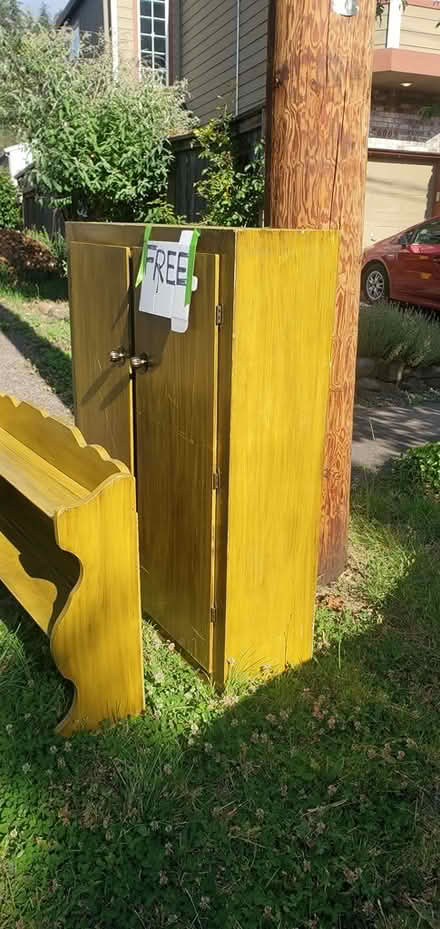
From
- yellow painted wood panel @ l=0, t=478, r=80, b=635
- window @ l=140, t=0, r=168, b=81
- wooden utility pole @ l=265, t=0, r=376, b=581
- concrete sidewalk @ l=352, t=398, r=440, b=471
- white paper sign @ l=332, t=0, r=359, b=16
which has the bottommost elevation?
concrete sidewalk @ l=352, t=398, r=440, b=471

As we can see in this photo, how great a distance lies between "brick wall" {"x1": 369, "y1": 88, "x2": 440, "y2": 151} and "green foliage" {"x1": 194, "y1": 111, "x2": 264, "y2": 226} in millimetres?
5681

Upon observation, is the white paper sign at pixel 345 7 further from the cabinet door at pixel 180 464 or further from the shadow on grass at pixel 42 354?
the shadow on grass at pixel 42 354

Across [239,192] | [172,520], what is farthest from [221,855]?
[239,192]

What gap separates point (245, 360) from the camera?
2.44 metres

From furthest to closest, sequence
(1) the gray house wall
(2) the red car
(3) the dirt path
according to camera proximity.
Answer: (1) the gray house wall → (2) the red car → (3) the dirt path

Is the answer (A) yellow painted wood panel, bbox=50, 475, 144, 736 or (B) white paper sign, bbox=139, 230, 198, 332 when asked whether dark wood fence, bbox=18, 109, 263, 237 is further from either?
(A) yellow painted wood panel, bbox=50, 475, 144, 736

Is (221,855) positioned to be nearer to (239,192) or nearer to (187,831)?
(187,831)

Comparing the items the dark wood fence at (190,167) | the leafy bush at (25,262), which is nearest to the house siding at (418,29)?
the dark wood fence at (190,167)

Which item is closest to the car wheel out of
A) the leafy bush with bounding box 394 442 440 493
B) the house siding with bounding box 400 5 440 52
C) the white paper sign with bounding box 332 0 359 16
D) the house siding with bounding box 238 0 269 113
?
the house siding with bounding box 238 0 269 113

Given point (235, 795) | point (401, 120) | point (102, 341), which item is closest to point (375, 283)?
point (401, 120)

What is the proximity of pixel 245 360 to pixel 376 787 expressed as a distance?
4.79ft

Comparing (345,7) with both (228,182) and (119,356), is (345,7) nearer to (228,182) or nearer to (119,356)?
(119,356)

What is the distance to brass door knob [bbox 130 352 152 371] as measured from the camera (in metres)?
2.89

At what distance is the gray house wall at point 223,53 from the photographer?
11.9 m
